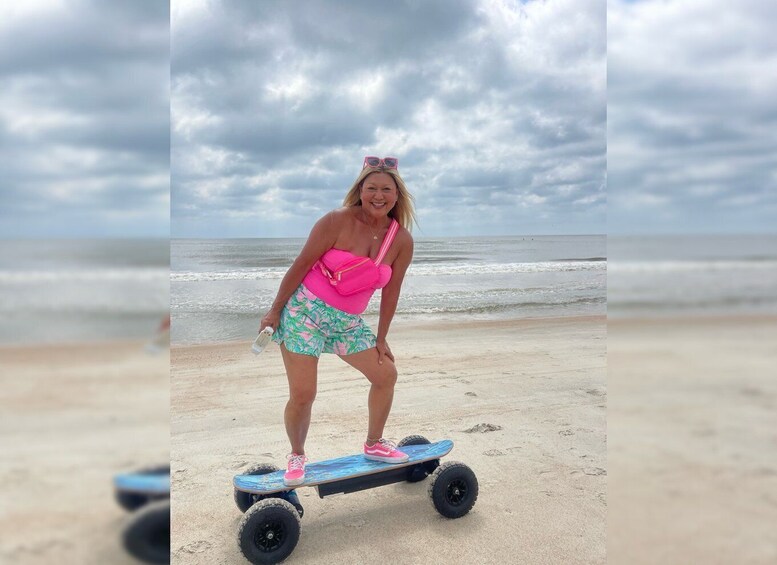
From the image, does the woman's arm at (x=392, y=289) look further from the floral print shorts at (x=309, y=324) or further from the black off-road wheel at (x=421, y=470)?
the black off-road wheel at (x=421, y=470)

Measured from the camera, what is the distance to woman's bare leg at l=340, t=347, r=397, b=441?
3289 millimetres

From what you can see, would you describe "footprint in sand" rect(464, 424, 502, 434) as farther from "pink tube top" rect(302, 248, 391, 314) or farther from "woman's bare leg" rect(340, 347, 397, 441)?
"pink tube top" rect(302, 248, 391, 314)

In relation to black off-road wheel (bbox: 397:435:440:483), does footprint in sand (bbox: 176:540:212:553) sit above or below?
below

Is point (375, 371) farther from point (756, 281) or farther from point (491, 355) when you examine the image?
point (756, 281)

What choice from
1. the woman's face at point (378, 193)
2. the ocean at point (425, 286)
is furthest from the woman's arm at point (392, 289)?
the ocean at point (425, 286)

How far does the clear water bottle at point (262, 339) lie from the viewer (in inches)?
117

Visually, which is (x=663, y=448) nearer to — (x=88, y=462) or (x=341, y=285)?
(x=88, y=462)

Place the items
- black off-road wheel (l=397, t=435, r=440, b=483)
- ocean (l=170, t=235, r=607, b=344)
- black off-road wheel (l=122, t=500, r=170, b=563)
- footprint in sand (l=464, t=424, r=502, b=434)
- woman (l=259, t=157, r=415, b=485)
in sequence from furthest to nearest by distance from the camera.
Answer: ocean (l=170, t=235, r=607, b=344) < footprint in sand (l=464, t=424, r=502, b=434) < black off-road wheel (l=397, t=435, r=440, b=483) < woman (l=259, t=157, r=415, b=485) < black off-road wheel (l=122, t=500, r=170, b=563)

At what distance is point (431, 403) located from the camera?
5.55m

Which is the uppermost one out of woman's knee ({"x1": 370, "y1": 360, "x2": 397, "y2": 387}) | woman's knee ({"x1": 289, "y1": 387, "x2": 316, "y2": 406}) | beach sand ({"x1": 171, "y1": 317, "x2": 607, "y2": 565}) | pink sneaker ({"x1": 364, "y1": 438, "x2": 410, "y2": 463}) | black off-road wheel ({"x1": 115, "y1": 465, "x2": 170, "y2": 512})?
black off-road wheel ({"x1": 115, "y1": 465, "x2": 170, "y2": 512})

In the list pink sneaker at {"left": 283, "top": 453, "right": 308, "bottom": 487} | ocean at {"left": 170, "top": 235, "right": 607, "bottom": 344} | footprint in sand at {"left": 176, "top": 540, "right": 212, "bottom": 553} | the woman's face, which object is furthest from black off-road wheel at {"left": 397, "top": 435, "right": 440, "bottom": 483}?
ocean at {"left": 170, "top": 235, "right": 607, "bottom": 344}

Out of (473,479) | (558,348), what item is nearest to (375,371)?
(473,479)

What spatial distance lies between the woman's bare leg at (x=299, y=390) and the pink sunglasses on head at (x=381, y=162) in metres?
1.09

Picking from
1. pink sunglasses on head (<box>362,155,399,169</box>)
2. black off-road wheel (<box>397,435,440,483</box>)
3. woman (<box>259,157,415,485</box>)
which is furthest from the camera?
black off-road wheel (<box>397,435,440,483</box>)
